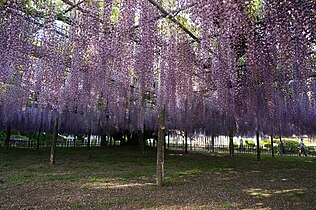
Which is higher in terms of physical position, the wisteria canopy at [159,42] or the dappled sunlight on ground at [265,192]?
the wisteria canopy at [159,42]

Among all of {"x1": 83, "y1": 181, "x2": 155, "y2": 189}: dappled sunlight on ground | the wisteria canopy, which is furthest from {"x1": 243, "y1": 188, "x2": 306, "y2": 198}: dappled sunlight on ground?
the wisteria canopy

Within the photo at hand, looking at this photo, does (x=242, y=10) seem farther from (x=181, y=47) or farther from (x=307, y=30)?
(x=181, y=47)

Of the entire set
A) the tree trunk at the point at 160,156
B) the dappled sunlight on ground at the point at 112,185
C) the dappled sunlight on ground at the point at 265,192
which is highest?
the tree trunk at the point at 160,156

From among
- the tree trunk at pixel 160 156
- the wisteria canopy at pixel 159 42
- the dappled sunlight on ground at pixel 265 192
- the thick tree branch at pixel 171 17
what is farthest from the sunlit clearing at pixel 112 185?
the thick tree branch at pixel 171 17

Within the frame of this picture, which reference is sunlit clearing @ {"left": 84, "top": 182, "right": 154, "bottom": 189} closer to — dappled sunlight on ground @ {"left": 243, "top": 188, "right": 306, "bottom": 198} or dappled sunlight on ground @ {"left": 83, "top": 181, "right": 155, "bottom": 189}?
dappled sunlight on ground @ {"left": 83, "top": 181, "right": 155, "bottom": 189}

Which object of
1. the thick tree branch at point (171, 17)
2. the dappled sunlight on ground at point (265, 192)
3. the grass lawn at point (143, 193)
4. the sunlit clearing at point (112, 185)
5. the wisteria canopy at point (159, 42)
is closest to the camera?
the wisteria canopy at point (159, 42)

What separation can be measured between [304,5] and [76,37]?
11.7 feet

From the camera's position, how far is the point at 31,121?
14195 millimetres

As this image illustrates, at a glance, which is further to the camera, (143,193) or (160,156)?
(160,156)

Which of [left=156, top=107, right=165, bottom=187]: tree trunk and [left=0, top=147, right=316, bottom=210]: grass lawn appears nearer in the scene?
[left=0, top=147, right=316, bottom=210]: grass lawn

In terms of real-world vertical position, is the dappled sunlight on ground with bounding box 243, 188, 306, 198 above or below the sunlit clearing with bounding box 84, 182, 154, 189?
below

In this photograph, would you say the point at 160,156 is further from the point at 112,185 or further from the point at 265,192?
the point at 265,192

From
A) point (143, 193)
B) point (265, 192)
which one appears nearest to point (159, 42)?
point (143, 193)

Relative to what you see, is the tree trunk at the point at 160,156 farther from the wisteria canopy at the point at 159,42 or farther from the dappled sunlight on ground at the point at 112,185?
the wisteria canopy at the point at 159,42
